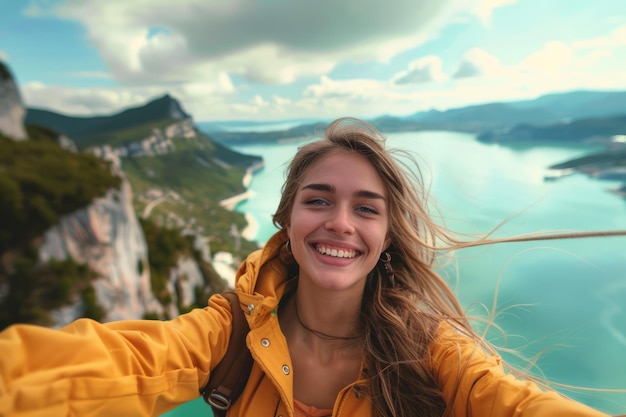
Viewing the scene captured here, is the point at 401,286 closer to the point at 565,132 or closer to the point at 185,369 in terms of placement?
the point at 185,369

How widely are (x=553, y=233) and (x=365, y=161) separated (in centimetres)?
86

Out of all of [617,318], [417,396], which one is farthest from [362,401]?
[617,318]

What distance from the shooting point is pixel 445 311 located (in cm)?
183

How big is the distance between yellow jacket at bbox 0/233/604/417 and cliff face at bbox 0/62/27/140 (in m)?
32.4

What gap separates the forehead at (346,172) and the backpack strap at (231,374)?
0.73 m

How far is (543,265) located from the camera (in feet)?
→ 131

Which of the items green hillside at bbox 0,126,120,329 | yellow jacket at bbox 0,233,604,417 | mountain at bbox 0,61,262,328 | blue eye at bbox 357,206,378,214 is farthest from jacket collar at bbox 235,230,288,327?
green hillside at bbox 0,126,120,329

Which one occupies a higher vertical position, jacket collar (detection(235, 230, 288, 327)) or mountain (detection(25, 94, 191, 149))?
mountain (detection(25, 94, 191, 149))

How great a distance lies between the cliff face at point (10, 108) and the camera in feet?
88.1

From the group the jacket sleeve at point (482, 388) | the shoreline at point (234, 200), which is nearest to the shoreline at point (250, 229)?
the shoreline at point (234, 200)

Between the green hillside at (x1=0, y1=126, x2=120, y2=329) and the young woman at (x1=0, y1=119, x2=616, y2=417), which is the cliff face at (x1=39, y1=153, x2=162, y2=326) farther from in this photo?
the young woman at (x1=0, y1=119, x2=616, y2=417)

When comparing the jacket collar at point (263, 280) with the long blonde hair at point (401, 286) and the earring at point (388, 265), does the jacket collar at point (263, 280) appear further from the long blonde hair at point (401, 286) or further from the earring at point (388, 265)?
the earring at point (388, 265)

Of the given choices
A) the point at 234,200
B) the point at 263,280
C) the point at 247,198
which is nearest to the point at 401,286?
the point at 263,280

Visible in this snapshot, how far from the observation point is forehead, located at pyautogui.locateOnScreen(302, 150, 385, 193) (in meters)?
1.72
